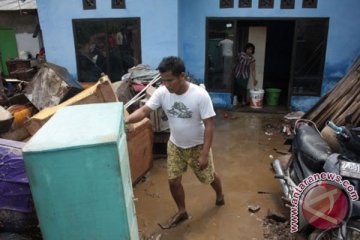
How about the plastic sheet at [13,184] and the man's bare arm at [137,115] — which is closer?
the plastic sheet at [13,184]

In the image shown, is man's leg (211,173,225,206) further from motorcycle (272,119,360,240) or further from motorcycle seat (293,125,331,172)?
motorcycle (272,119,360,240)

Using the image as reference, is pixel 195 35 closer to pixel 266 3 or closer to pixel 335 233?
pixel 266 3

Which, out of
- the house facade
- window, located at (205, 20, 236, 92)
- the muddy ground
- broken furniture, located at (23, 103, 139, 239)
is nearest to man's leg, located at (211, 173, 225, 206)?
the muddy ground

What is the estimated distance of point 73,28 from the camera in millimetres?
7430

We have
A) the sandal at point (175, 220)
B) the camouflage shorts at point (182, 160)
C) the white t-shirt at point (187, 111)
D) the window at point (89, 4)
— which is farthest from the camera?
the window at point (89, 4)

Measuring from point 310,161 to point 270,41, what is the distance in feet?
27.0

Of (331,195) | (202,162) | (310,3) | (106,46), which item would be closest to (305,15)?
(310,3)

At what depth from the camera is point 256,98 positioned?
7785 mm

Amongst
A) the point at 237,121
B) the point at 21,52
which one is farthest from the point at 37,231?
the point at 21,52

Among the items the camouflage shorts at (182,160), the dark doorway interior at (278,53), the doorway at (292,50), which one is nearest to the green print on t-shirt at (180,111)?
the camouflage shorts at (182,160)

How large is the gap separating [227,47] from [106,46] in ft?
9.31

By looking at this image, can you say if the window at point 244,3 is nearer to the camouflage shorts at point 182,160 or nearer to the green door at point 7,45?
the camouflage shorts at point 182,160

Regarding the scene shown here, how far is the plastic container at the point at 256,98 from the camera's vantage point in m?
7.72

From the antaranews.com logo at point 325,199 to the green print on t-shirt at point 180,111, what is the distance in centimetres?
130
